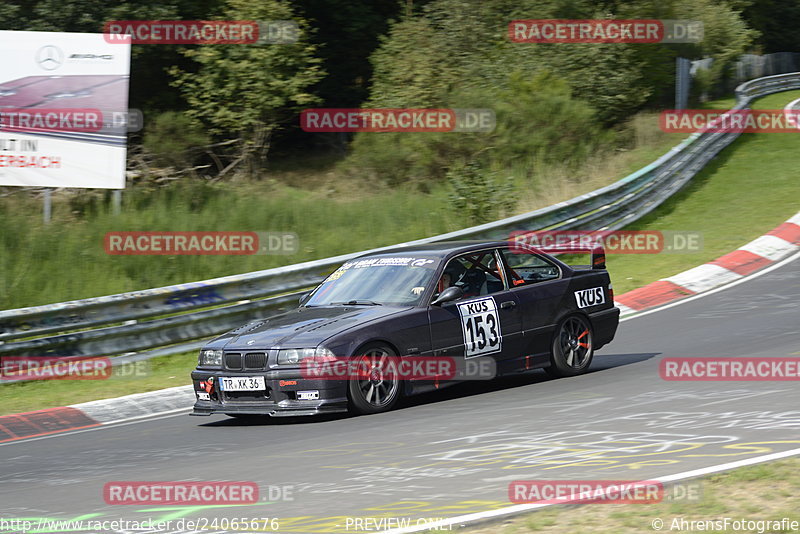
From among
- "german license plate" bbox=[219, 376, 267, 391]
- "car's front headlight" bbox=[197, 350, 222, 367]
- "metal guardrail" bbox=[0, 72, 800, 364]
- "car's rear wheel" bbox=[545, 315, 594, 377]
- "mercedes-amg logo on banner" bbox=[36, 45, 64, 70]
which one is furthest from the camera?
"mercedes-amg logo on banner" bbox=[36, 45, 64, 70]

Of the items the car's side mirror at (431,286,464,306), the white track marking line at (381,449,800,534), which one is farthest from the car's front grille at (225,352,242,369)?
the white track marking line at (381,449,800,534)

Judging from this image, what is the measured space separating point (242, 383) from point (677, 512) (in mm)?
4702

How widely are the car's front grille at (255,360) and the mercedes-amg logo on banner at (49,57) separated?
12619 mm

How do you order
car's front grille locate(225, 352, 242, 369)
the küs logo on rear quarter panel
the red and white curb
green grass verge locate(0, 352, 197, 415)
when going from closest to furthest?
1. car's front grille locate(225, 352, 242, 369)
2. the küs logo on rear quarter panel
3. green grass verge locate(0, 352, 197, 415)
4. the red and white curb

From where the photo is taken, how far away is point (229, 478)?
22.2 feet

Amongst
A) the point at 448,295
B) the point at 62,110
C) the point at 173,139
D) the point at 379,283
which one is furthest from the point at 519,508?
the point at 173,139

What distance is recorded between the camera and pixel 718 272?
15.8 m

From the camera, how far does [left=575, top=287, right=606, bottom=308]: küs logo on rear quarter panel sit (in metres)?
10.8

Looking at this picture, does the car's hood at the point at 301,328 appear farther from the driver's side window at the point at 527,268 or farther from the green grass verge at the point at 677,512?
the green grass verge at the point at 677,512

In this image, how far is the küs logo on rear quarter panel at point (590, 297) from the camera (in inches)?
424

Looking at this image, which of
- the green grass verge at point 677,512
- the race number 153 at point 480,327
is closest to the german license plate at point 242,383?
the race number 153 at point 480,327

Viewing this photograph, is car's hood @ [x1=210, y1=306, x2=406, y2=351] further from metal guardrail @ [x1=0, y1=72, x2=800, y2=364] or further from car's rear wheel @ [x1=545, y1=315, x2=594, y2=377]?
metal guardrail @ [x1=0, y1=72, x2=800, y2=364]

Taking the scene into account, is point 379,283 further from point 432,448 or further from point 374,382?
point 432,448

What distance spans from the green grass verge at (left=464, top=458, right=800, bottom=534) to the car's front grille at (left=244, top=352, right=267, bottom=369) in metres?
4.06
